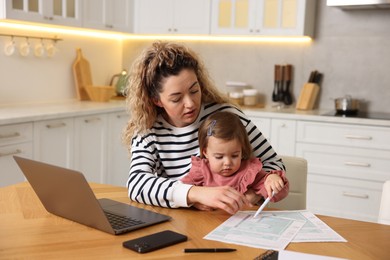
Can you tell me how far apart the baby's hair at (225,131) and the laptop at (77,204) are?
33cm

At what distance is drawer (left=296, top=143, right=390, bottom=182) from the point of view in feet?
11.0


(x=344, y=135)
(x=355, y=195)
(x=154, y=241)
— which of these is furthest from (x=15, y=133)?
(x=355, y=195)

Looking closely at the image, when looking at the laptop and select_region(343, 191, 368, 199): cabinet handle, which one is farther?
select_region(343, 191, 368, 199): cabinet handle

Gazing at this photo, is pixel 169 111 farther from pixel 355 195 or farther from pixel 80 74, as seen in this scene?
pixel 80 74

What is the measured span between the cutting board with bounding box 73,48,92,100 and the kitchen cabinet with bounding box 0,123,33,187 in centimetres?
125

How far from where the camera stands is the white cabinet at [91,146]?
3.50 m

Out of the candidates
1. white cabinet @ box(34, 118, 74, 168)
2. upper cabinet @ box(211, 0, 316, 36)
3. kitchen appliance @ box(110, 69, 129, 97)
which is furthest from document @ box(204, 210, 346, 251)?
kitchen appliance @ box(110, 69, 129, 97)

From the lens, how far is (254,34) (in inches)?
156

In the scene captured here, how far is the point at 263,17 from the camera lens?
3926 mm

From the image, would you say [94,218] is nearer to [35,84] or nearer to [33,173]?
[33,173]

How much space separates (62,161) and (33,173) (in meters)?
2.09

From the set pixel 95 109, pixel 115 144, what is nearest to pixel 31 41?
pixel 95 109

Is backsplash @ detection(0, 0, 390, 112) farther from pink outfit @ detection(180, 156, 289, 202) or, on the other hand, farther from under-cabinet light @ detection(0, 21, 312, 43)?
pink outfit @ detection(180, 156, 289, 202)

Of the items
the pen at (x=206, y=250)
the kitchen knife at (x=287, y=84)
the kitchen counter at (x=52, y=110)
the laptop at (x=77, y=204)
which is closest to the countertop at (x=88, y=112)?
the kitchen counter at (x=52, y=110)
